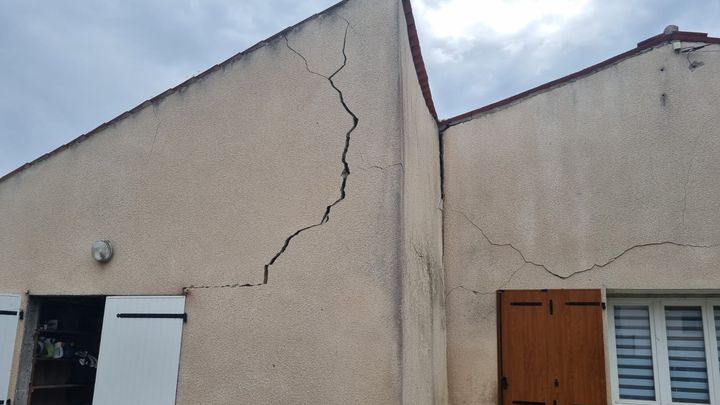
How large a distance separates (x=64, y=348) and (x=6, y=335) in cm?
108

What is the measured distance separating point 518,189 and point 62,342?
16.3 ft

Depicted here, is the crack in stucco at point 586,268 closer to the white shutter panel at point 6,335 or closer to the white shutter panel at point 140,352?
the white shutter panel at point 140,352

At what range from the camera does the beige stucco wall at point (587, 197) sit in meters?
4.80

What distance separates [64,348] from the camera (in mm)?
5609

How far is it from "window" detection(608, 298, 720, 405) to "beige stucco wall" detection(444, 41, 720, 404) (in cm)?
32

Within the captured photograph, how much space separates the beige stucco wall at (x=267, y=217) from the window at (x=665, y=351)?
1.69 meters

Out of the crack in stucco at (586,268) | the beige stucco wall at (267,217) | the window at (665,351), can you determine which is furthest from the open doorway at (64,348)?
the window at (665,351)

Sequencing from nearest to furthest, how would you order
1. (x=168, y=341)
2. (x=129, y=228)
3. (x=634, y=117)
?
(x=168, y=341) → (x=129, y=228) → (x=634, y=117)

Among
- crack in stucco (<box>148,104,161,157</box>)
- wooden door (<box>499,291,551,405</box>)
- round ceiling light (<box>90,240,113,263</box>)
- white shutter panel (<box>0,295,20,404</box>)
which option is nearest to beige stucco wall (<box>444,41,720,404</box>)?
wooden door (<box>499,291,551,405</box>)

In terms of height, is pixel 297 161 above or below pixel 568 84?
below

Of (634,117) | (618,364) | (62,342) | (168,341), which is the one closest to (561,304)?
(618,364)

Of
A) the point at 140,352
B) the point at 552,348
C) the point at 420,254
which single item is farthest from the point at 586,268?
the point at 140,352

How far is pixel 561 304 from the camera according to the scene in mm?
4902

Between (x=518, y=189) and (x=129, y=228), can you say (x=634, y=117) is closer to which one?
(x=518, y=189)
